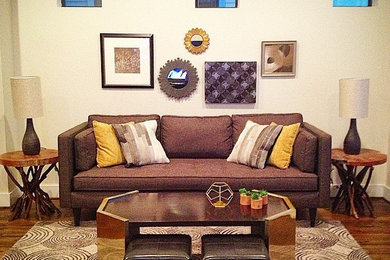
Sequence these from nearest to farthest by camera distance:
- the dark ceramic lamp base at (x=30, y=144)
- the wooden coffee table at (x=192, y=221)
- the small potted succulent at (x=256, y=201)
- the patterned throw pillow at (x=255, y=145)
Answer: the wooden coffee table at (x=192, y=221), the small potted succulent at (x=256, y=201), the patterned throw pillow at (x=255, y=145), the dark ceramic lamp base at (x=30, y=144)

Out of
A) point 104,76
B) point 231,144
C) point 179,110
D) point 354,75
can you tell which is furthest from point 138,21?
point 354,75

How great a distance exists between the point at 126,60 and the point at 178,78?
0.55 metres

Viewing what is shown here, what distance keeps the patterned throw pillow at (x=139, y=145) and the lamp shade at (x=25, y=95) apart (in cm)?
75

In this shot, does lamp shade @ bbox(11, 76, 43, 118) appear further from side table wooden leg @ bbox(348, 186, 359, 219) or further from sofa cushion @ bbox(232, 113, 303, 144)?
side table wooden leg @ bbox(348, 186, 359, 219)

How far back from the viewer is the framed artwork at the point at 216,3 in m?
4.61

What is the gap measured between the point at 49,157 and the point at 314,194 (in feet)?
7.52

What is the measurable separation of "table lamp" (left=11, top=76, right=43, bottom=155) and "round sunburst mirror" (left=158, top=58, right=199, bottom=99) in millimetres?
1212

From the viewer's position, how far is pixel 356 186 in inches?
167

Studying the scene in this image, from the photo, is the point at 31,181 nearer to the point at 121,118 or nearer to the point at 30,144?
the point at 30,144

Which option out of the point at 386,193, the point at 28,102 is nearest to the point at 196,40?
the point at 28,102

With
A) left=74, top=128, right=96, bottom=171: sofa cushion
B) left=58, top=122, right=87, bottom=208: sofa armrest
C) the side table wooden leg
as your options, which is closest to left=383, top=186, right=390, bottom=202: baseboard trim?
the side table wooden leg

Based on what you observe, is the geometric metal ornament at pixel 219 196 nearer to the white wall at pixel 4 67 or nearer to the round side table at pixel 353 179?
the round side table at pixel 353 179

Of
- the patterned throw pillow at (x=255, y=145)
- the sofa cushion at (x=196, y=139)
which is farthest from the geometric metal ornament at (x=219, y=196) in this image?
the sofa cushion at (x=196, y=139)

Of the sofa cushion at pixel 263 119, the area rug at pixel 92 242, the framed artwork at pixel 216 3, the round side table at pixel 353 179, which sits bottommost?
the area rug at pixel 92 242
